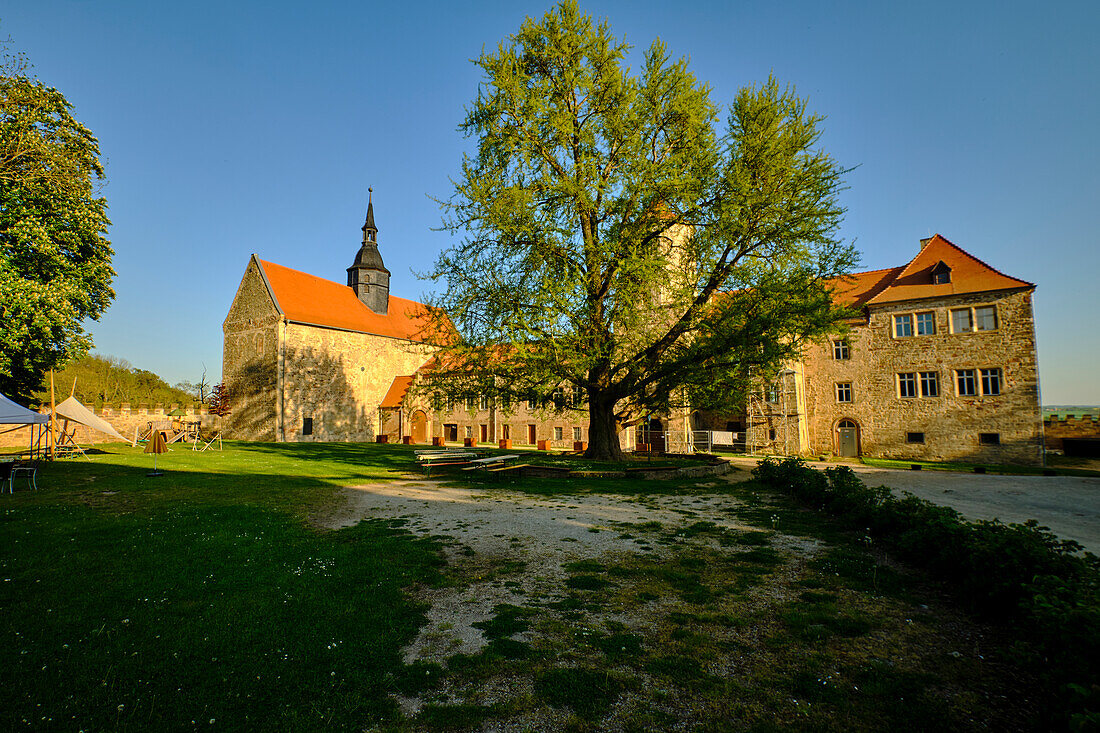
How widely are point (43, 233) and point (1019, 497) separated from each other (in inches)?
1469

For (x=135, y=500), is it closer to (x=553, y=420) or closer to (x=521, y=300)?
(x=521, y=300)

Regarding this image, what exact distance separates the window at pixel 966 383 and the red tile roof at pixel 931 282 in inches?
183

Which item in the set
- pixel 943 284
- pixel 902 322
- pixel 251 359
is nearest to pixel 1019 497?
pixel 902 322

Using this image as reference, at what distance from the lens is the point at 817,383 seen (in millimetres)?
32156

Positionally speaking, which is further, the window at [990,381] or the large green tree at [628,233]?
the window at [990,381]

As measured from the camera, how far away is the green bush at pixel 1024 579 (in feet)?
9.71

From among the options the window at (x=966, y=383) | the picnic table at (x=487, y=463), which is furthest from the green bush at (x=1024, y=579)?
the window at (x=966, y=383)

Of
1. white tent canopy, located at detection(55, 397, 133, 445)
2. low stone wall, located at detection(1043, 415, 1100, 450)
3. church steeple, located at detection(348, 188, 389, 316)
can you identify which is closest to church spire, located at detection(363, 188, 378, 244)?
church steeple, located at detection(348, 188, 389, 316)

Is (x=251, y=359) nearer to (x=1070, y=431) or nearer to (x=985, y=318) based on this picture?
(x=985, y=318)

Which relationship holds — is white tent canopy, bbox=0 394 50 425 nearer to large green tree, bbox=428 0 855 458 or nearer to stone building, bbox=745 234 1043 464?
large green tree, bbox=428 0 855 458

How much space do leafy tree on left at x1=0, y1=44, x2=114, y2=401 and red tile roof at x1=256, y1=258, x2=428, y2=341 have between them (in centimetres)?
1461

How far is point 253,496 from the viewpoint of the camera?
12.1 metres

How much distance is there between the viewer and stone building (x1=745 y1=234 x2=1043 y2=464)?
26.9 meters

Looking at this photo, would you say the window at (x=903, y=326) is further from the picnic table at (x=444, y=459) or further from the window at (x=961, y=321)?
the picnic table at (x=444, y=459)
